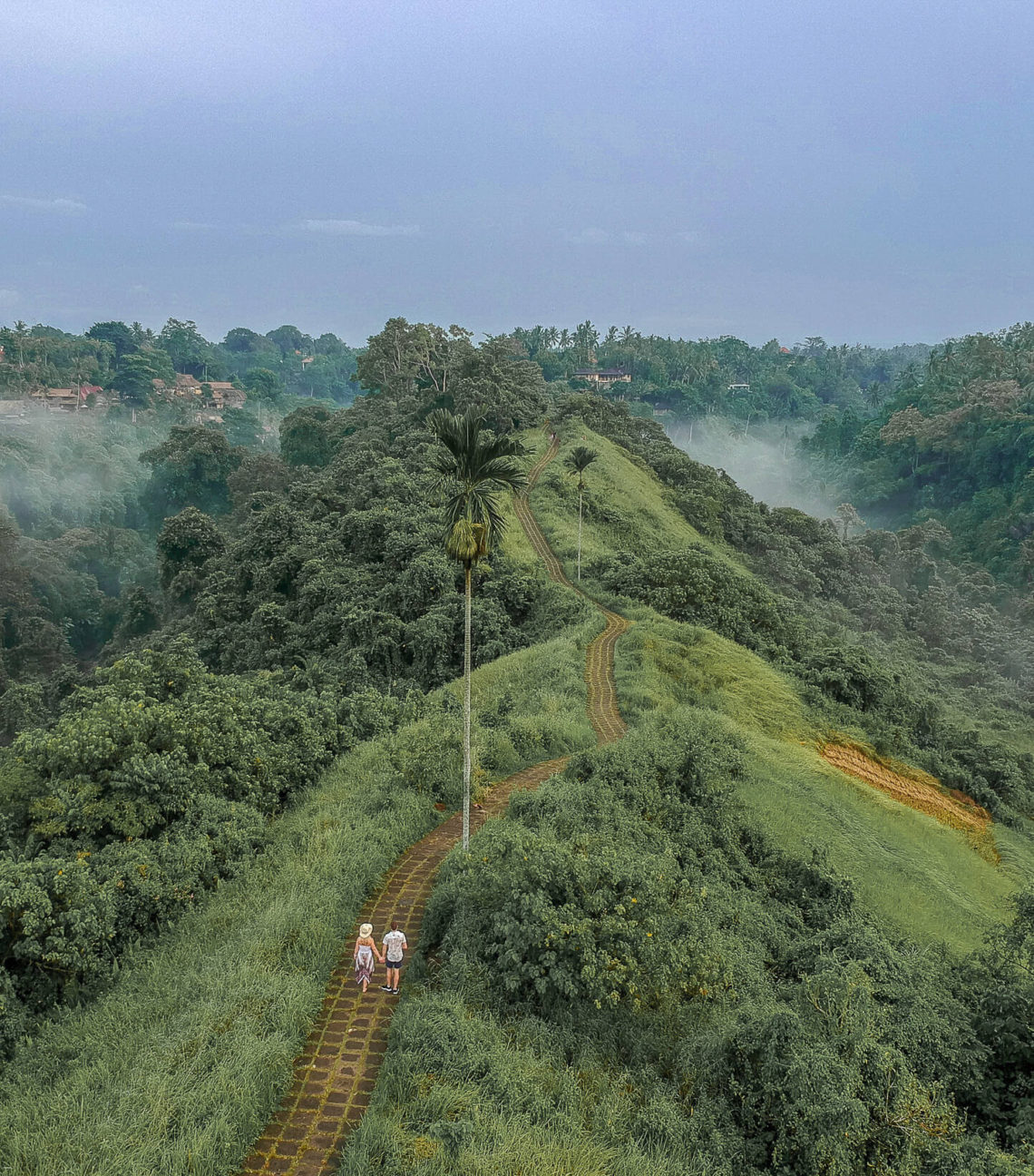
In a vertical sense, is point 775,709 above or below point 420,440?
below

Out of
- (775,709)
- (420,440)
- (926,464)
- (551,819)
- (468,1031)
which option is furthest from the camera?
(926,464)

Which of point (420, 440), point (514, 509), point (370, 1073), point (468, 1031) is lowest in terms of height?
point (370, 1073)

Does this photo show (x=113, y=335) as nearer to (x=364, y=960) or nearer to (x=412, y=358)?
(x=412, y=358)

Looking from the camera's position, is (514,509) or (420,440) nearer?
(514,509)

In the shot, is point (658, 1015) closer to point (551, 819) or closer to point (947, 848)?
point (551, 819)

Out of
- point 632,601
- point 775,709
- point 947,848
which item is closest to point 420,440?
point 632,601

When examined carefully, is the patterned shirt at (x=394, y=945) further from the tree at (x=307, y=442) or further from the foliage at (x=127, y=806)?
the tree at (x=307, y=442)

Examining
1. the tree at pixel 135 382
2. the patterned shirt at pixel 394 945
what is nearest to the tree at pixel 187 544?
the patterned shirt at pixel 394 945

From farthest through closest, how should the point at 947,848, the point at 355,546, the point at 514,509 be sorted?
the point at 514,509 → the point at 355,546 → the point at 947,848
